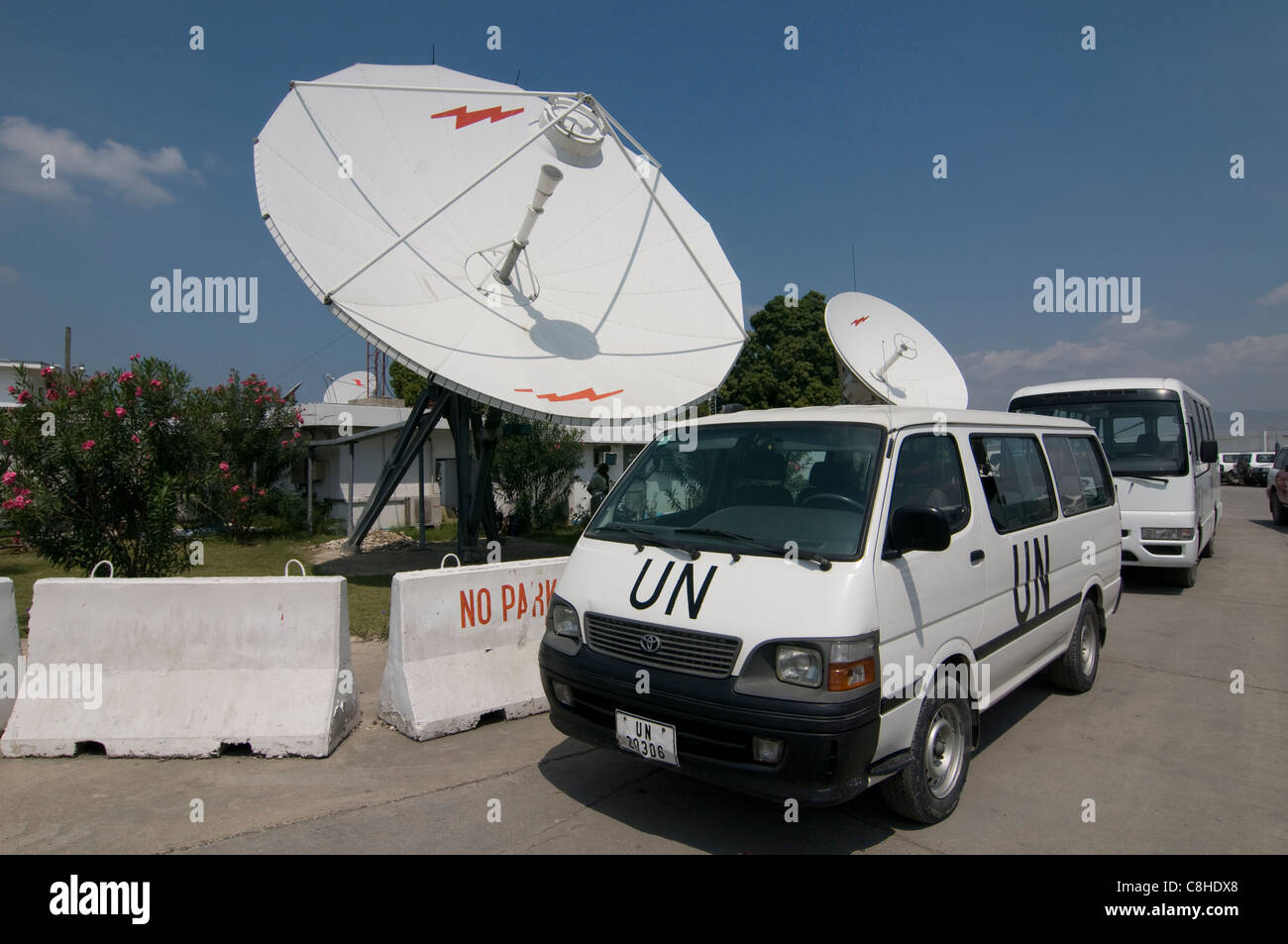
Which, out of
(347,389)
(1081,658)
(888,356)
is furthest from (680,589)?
(347,389)

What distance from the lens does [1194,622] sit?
8953 millimetres

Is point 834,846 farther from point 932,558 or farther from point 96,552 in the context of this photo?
point 96,552

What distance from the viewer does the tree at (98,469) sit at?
25.9ft

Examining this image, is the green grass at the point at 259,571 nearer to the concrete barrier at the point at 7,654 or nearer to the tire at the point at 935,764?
the concrete barrier at the point at 7,654

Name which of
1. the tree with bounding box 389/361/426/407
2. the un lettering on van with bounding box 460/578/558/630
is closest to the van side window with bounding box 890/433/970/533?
the un lettering on van with bounding box 460/578/558/630

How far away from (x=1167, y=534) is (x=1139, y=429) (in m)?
1.55

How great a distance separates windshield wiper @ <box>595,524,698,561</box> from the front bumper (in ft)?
2.11

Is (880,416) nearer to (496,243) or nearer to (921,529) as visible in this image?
(921,529)

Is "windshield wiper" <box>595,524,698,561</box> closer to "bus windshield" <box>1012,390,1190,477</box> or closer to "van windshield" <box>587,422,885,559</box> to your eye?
"van windshield" <box>587,422,885,559</box>

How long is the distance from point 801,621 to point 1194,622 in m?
8.06

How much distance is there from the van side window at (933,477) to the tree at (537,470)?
14.6 metres

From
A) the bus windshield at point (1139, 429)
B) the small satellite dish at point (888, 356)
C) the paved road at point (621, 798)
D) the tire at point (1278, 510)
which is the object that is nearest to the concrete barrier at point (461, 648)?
the paved road at point (621, 798)

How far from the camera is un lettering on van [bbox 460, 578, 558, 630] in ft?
18.5
